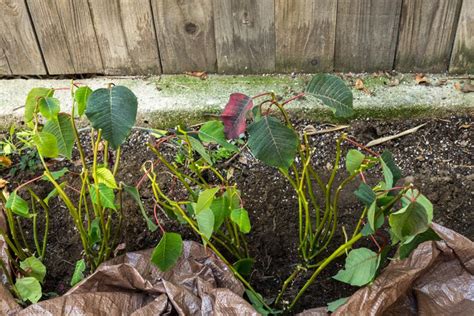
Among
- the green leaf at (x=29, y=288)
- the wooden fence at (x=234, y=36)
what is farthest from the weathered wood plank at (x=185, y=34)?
the green leaf at (x=29, y=288)

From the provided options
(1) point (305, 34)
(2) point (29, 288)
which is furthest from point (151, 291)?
(1) point (305, 34)

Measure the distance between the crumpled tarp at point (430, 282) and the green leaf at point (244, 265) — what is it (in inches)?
11.0

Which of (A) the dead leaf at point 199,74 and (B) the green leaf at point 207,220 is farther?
(A) the dead leaf at point 199,74

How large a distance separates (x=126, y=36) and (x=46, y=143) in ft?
3.01

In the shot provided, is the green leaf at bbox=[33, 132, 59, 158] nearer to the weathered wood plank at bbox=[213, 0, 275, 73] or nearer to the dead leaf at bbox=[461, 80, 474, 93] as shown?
the weathered wood plank at bbox=[213, 0, 275, 73]

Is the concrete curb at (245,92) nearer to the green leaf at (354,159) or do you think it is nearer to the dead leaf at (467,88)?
the dead leaf at (467,88)

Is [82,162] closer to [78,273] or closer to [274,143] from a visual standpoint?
[78,273]

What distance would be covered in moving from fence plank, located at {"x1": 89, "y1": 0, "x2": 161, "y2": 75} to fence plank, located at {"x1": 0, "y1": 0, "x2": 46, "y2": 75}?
9.9 inches

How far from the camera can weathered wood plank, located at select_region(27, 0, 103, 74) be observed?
6.68 ft

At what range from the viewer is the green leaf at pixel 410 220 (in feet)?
3.63

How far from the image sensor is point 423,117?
6.70 feet

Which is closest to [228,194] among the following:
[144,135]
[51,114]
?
[51,114]

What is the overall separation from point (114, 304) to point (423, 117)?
4.08 ft

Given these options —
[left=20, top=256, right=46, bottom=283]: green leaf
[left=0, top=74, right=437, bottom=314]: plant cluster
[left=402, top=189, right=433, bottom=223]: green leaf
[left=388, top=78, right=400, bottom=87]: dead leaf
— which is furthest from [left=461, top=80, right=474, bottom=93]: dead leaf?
[left=20, top=256, right=46, bottom=283]: green leaf
